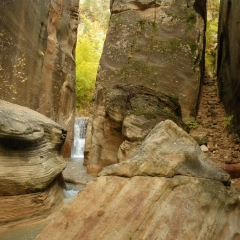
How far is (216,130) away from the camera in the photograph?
8.76 meters

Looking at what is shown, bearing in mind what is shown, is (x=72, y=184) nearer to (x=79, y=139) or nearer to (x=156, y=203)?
(x=156, y=203)

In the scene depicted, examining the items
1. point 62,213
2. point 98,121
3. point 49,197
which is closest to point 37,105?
point 98,121

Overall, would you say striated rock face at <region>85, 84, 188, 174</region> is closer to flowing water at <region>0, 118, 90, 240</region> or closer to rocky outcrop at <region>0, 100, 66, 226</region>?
flowing water at <region>0, 118, 90, 240</region>

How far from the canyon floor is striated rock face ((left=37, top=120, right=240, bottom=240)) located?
323 cm

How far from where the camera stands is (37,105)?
11.1 meters

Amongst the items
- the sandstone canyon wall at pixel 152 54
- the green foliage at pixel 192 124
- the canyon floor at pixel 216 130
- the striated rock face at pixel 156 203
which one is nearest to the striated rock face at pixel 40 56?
the sandstone canyon wall at pixel 152 54

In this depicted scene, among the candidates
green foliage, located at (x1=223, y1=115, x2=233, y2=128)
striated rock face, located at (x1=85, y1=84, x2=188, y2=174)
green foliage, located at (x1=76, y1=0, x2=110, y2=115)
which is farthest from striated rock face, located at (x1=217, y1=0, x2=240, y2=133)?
green foliage, located at (x1=76, y1=0, x2=110, y2=115)

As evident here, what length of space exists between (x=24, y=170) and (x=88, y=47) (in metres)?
23.1

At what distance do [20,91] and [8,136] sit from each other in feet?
19.0

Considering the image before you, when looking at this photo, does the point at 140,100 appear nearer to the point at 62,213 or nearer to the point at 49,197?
the point at 49,197

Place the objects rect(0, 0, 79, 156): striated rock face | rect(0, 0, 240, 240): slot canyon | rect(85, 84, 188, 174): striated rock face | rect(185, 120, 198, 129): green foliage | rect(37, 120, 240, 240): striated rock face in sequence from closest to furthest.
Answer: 1. rect(37, 120, 240, 240): striated rock face
2. rect(0, 0, 240, 240): slot canyon
3. rect(85, 84, 188, 174): striated rock face
4. rect(0, 0, 79, 156): striated rock face
5. rect(185, 120, 198, 129): green foliage

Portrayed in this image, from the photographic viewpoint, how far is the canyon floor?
289 inches

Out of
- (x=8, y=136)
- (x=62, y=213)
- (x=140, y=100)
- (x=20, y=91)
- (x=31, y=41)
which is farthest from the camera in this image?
(x=31, y=41)

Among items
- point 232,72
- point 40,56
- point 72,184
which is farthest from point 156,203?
point 40,56
